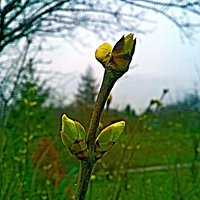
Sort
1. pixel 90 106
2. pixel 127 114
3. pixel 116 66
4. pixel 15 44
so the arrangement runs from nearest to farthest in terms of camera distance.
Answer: pixel 116 66 < pixel 90 106 < pixel 127 114 < pixel 15 44

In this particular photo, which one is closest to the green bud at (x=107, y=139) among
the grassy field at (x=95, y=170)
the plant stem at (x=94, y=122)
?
the plant stem at (x=94, y=122)

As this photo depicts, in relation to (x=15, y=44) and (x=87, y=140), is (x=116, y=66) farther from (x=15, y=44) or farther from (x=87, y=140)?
(x=15, y=44)

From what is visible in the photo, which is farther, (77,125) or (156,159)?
(156,159)

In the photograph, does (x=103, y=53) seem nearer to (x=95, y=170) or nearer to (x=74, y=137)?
(x=74, y=137)

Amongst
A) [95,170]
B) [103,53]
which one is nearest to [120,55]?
[103,53]

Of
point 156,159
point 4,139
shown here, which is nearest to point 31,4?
point 4,139

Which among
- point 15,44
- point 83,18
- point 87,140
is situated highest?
point 83,18

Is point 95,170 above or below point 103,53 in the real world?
below

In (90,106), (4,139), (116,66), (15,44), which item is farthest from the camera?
(15,44)
